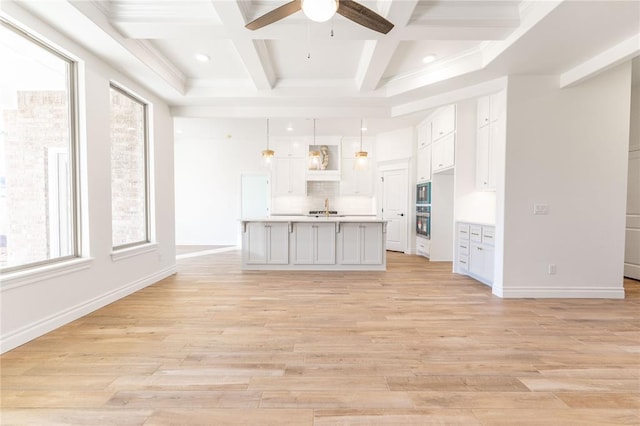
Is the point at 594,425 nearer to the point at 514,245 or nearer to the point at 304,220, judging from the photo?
the point at 514,245

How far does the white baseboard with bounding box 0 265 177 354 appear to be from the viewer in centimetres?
235

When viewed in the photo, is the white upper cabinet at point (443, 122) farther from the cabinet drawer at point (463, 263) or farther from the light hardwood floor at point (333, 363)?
the light hardwood floor at point (333, 363)

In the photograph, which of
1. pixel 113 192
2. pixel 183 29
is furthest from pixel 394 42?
pixel 113 192

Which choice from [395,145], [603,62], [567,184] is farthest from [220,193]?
[603,62]

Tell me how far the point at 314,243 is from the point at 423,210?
2740 mm

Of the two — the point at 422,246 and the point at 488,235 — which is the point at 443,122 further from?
the point at 422,246

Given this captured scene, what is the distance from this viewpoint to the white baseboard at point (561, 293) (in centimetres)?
365

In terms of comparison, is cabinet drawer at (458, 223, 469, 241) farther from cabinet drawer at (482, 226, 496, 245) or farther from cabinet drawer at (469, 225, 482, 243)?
cabinet drawer at (482, 226, 496, 245)

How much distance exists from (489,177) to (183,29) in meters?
4.43

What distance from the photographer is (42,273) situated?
2580 mm

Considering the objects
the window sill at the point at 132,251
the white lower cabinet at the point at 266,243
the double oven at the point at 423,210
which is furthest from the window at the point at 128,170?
the double oven at the point at 423,210

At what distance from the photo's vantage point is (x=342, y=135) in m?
7.72

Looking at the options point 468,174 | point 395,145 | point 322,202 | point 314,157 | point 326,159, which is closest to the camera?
point 468,174

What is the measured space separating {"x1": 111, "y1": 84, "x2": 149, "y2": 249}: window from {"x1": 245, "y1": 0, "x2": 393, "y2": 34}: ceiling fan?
2.54 metres
